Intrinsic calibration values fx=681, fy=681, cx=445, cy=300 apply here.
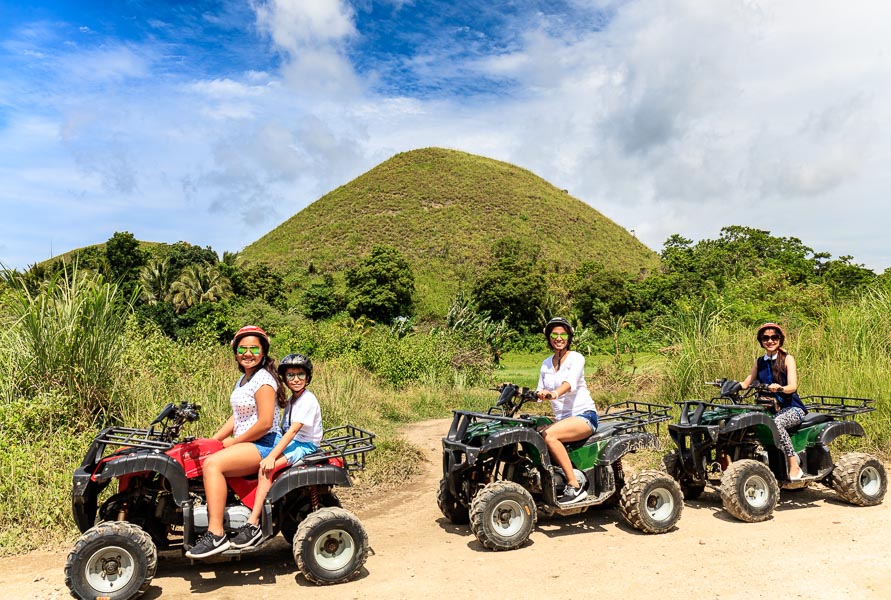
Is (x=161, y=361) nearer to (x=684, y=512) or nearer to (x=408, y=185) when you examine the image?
(x=684, y=512)

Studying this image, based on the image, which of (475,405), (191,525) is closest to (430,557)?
(191,525)

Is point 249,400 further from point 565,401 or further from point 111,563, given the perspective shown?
point 565,401

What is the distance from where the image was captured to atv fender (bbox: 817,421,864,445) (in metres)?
7.21

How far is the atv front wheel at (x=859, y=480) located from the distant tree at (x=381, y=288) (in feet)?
127

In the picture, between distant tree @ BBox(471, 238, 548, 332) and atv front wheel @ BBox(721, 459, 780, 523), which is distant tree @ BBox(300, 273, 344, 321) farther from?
atv front wheel @ BBox(721, 459, 780, 523)

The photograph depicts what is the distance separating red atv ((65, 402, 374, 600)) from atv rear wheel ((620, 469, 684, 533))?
8.27 feet

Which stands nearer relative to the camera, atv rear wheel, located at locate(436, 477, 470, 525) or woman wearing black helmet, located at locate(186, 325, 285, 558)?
woman wearing black helmet, located at locate(186, 325, 285, 558)

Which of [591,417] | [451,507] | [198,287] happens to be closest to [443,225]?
[198,287]

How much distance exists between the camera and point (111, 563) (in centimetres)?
474

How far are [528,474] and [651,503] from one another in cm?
120

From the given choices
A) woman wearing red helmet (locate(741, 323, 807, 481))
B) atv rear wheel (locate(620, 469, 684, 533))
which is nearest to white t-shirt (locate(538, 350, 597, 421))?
atv rear wheel (locate(620, 469, 684, 533))

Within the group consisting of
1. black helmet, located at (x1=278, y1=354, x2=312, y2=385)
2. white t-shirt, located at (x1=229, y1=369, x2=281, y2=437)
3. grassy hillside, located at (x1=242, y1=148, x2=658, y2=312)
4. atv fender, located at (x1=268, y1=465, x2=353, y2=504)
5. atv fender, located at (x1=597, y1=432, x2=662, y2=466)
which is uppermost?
grassy hillside, located at (x1=242, y1=148, x2=658, y2=312)

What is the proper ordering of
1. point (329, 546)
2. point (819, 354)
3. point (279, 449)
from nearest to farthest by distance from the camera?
point (279, 449) → point (329, 546) → point (819, 354)

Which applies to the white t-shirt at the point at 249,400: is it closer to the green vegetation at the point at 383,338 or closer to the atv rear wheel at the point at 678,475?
the green vegetation at the point at 383,338
